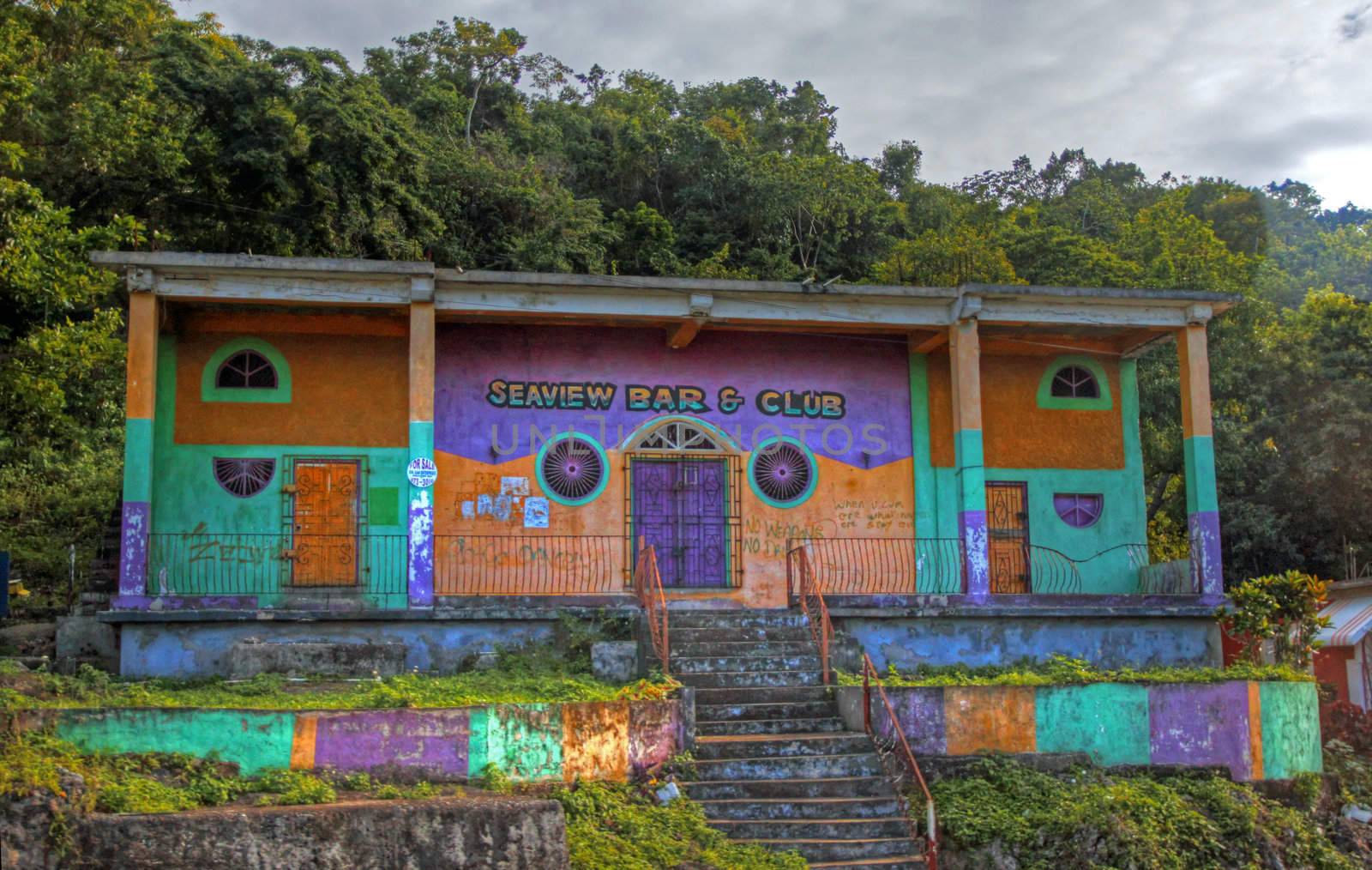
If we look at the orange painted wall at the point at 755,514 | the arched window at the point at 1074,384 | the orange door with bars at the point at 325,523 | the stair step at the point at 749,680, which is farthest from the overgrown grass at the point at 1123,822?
the orange door with bars at the point at 325,523

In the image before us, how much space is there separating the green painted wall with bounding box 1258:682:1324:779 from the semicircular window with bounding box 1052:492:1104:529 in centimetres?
452

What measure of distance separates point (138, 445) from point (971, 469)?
986cm

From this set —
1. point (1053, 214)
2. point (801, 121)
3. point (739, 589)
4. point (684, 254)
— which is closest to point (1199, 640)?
point (739, 589)

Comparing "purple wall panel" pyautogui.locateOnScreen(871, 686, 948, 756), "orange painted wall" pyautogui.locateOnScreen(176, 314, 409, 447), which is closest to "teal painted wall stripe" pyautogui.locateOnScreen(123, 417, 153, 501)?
"orange painted wall" pyautogui.locateOnScreen(176, 314, 409, 447)

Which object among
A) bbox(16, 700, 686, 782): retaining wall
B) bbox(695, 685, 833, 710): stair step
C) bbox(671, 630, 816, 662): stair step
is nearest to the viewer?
bbox(16, 700, 686, 782): retaining wall

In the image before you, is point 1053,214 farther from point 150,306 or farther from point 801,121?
point 150,306

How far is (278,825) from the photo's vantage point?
9516mm

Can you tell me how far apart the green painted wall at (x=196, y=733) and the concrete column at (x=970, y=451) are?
8.73 metres

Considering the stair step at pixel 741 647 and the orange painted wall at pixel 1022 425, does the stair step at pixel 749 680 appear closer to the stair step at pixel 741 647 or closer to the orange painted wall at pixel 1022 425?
the stair step at pixel 741 647

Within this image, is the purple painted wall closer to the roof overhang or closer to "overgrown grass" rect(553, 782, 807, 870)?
the roof overhang

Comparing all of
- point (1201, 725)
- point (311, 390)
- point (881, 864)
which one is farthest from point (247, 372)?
point (1201, 725)

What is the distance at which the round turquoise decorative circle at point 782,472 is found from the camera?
59.2ft

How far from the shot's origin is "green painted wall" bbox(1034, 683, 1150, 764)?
13.6 m

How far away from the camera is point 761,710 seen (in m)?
13.5
